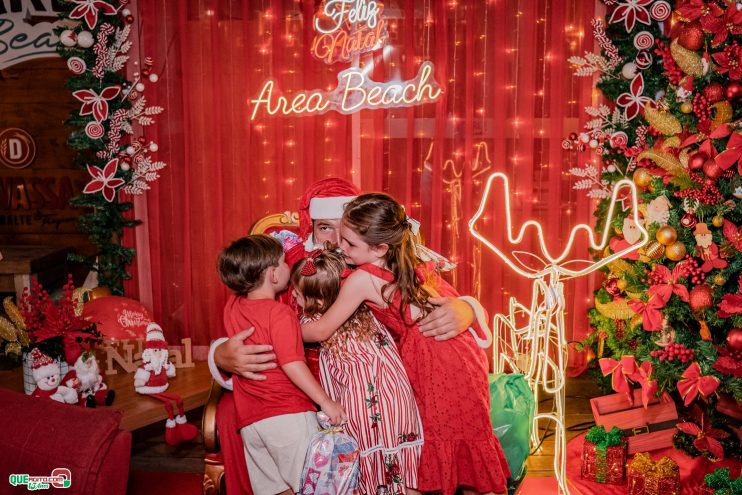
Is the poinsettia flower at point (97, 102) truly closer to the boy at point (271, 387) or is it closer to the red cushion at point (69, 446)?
the boy at point (271, 387)

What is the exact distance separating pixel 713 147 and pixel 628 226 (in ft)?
2.47

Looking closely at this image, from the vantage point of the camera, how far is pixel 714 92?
9.37 ft

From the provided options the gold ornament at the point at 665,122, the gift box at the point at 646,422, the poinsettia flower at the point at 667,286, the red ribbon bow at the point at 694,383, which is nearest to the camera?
the red ribbon bow at the point at 694,383

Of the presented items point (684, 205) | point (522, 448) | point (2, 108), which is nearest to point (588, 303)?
point (684, 205)

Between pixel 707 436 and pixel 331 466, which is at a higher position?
pixel 331 466

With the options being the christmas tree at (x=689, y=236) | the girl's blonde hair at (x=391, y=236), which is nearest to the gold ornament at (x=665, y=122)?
the christmas tree at (x=689, y=236)

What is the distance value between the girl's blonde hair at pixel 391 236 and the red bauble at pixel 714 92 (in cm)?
158

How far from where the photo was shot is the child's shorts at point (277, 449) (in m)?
2.16

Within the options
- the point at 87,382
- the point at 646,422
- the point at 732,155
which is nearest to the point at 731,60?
the point at 732,155

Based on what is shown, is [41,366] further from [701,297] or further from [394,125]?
[701,297]

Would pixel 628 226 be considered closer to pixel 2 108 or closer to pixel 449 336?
pixel 449 336

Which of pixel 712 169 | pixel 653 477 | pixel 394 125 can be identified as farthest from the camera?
pixel 394 125

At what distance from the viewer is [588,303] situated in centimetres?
443

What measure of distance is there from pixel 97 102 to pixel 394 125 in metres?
1.93
